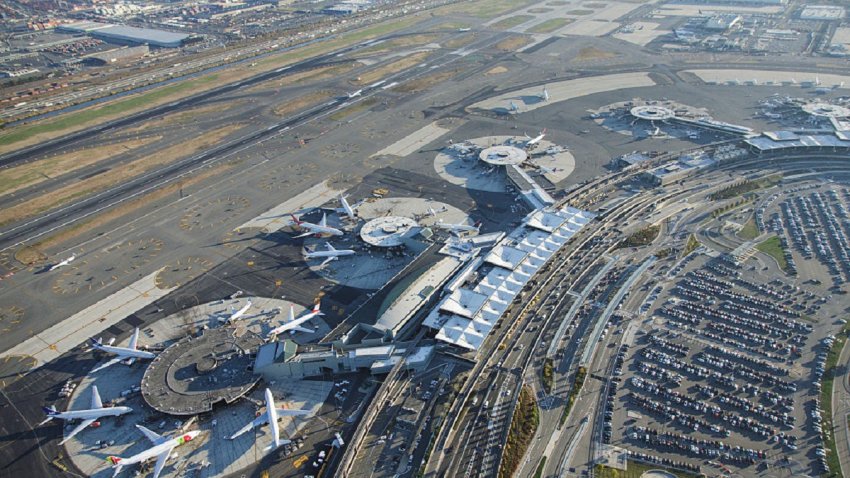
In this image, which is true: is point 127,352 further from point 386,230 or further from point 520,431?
point 520,431

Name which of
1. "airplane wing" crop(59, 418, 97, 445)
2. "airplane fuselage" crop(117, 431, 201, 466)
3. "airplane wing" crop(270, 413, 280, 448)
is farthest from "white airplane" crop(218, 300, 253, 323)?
"airplane wing" crop(270, 413, 280, 448)

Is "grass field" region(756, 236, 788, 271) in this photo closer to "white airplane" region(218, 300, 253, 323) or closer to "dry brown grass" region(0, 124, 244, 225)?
"white airplane" region(218, 300, 253, 323)

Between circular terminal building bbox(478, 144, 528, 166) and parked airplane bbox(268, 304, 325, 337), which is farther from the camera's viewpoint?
circular terminal building bbox(478, 144, 528, 166)

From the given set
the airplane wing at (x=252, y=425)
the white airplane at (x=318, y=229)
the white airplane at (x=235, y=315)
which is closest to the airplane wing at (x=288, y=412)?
the airplane wing at (x=252, y=425)

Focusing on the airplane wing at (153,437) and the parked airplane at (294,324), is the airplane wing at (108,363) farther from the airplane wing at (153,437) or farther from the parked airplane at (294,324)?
the parked airplane at (294,324)

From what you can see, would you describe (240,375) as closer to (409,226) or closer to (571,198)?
(409,226)

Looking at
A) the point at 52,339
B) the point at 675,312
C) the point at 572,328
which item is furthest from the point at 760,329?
the point at 52,339

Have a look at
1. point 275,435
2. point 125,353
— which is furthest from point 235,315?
point 275,435
